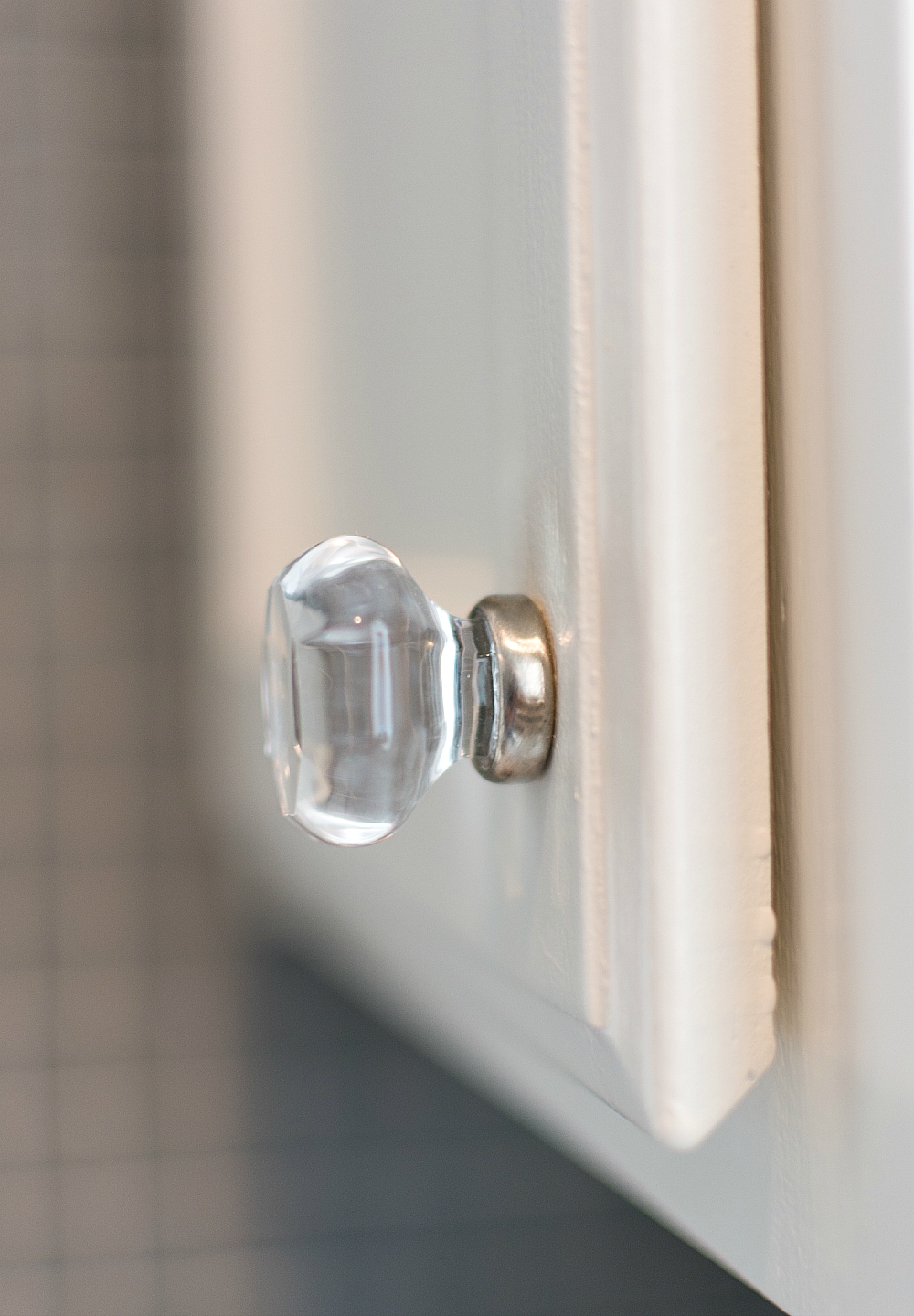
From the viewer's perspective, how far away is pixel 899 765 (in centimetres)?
8

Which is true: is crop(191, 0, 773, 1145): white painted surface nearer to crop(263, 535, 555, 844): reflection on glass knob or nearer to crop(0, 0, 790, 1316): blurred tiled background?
crop(263, 535, 555, 844): reflection on glass knob

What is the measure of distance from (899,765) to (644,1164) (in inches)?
3.0

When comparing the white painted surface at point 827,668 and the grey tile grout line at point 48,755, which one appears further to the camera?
the grey tile grout line at point 48,755

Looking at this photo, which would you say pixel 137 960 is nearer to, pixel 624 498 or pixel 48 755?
pixel 48 755

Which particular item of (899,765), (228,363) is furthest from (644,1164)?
(228,363)

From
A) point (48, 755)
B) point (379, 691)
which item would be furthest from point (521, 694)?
point (48, 755)

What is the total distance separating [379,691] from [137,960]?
39cm

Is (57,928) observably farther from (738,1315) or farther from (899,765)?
(899,765)

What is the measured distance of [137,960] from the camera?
0.44 m

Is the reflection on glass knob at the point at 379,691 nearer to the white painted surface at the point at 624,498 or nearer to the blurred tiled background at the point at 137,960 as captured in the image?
the white painted surface at the point at 624,498

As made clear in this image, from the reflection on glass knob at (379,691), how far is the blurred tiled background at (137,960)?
0.36 metres

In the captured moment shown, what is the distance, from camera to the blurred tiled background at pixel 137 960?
0.43 metres

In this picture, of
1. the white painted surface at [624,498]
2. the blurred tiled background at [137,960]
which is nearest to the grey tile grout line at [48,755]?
the blurred tiled background at [137,960]

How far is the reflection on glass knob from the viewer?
3.4 inches
